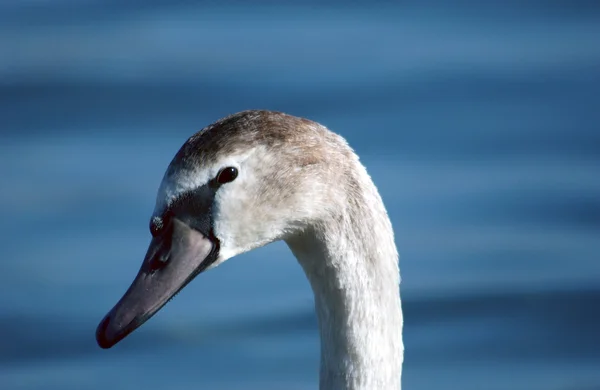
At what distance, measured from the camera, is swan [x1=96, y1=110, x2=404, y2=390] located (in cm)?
495

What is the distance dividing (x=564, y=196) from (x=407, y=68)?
1246 mm

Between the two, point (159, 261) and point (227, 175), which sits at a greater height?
point (227, 175)

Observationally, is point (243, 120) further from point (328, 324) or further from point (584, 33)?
point (584, 33)

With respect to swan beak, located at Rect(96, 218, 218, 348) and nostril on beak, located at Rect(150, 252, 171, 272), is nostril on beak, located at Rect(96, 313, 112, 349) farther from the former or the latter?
nostril on beak, located at Rect(150, 252, 171, 272)

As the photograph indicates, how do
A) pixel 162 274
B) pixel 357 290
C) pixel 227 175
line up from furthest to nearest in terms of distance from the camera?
pixel 357 290 → pixel 162 274 → pixel 227 175

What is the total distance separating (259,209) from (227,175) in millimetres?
167

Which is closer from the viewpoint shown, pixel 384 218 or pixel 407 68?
pixel 384 218

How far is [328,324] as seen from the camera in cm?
531

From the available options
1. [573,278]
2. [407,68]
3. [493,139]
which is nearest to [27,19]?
[407,68]

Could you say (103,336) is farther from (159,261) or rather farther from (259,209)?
(259,209)

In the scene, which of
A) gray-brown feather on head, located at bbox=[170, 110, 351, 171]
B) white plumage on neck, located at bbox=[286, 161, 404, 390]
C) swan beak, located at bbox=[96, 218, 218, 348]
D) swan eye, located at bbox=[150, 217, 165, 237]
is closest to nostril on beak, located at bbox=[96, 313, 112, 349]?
swan beak, located at bbox=[96, 218, 218, 348]

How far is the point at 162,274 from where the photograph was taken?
200 inches

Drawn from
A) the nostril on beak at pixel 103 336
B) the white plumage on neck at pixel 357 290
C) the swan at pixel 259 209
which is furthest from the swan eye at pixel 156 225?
the white plumage on neck at pixel 357 290

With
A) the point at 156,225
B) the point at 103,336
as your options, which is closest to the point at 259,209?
the point at 156,225
